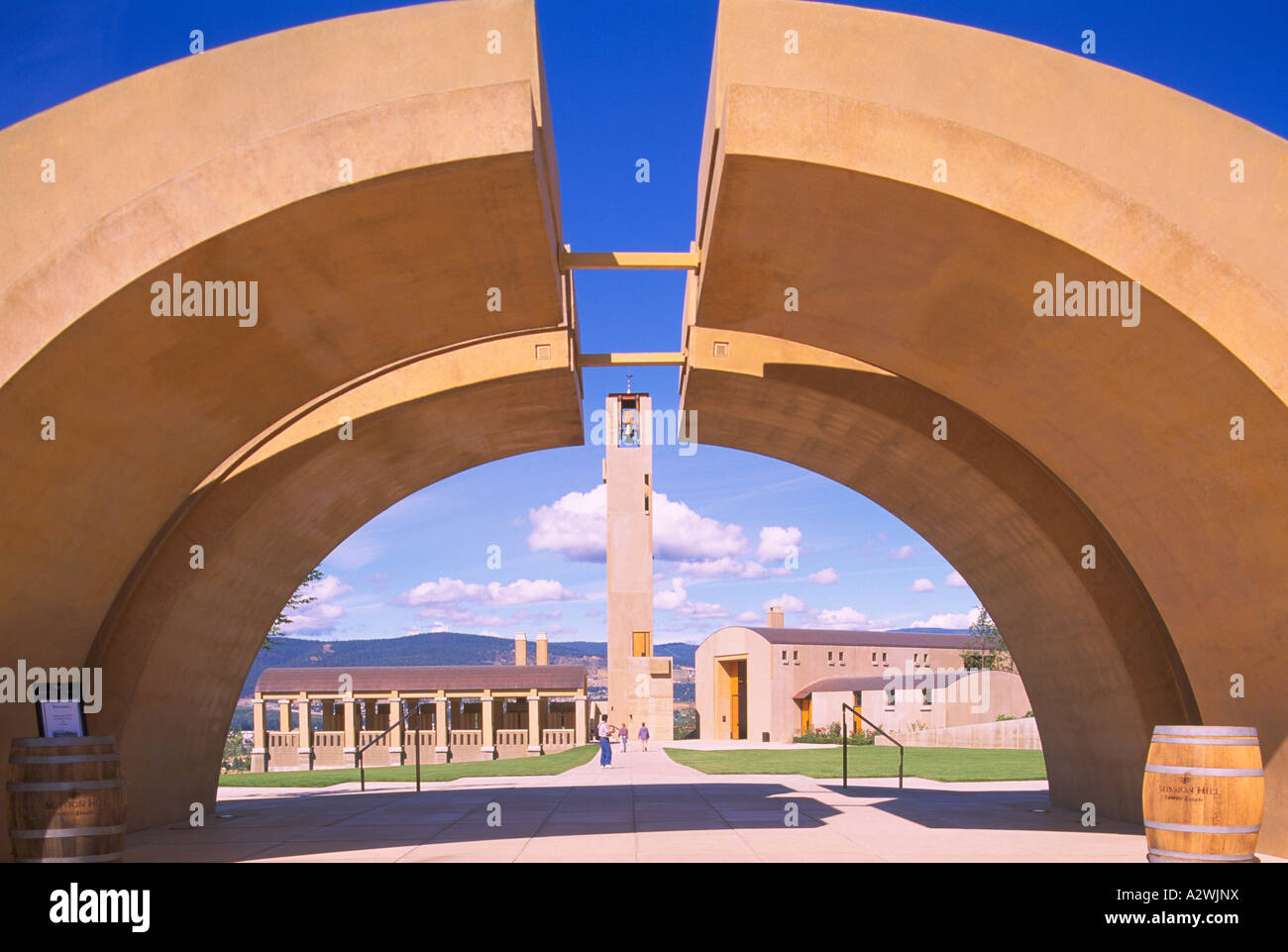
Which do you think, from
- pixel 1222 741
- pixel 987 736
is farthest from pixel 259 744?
pixel 1222 741

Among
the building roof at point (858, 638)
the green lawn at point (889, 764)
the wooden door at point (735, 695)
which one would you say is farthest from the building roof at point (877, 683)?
the green lawn at point (889, 764)

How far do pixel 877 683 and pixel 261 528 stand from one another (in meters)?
48.2

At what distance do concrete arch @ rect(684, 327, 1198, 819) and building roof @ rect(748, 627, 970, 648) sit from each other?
47.4 meters

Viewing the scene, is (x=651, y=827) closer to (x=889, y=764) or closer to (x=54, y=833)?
(x=54, y=833)

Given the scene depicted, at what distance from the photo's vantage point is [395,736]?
45.3 meters

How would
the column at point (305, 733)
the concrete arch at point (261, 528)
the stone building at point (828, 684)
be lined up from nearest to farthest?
the concrete arch at point (261, 528) < the column at point (305, 733) < the stone building at point (828, 684)

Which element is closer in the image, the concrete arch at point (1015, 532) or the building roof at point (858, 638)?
the concrete arch at point (1015, 532)

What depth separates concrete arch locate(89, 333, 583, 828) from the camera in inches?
553

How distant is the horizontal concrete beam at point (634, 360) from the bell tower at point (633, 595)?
37813 millimetres

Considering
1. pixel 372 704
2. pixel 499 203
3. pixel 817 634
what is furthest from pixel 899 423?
pixel 817 634

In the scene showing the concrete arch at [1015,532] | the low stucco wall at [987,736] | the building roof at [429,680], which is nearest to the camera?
the concrete arch at [1015,532]

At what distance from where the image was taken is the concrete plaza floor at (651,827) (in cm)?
1179

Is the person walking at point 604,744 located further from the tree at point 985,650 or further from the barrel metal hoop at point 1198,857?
the tree at point 985,650
